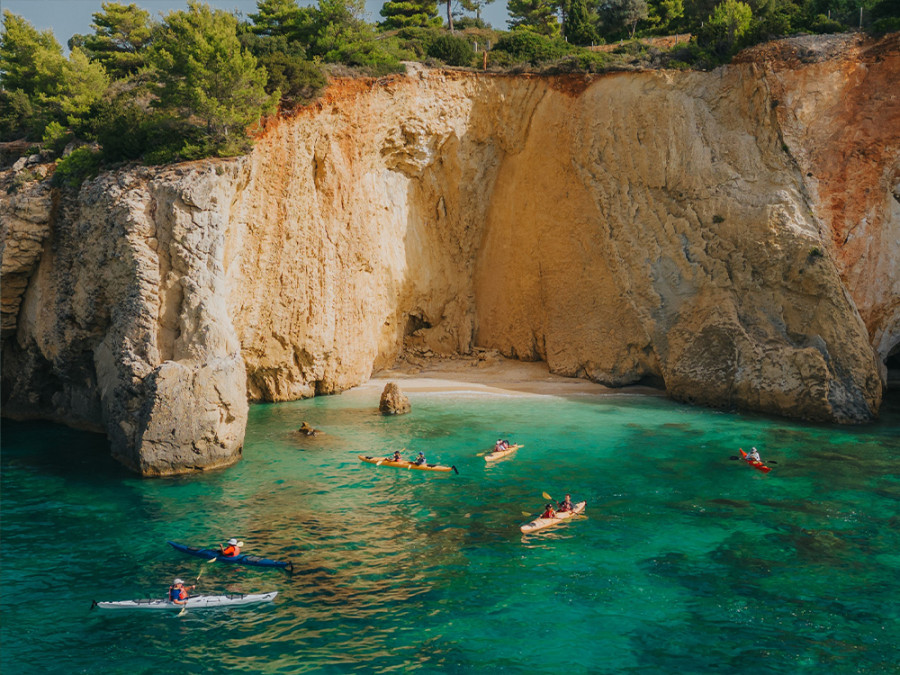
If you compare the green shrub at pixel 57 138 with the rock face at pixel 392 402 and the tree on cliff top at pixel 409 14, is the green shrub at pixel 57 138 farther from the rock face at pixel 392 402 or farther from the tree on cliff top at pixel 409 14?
the tree on cliff top at pixel 409 14

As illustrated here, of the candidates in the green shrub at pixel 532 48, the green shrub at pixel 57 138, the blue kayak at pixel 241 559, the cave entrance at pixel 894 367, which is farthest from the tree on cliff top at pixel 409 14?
the blue kayak at pixel 241 559

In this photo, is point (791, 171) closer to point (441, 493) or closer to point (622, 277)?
A: point (622, 277)

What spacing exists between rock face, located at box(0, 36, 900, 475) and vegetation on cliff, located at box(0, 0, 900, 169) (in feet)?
5.51

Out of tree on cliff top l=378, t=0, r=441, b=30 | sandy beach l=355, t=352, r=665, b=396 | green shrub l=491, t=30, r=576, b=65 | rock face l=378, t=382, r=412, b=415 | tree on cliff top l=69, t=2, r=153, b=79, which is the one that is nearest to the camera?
rock face l=378, t=382, r=412, b=415

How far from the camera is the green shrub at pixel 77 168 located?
30.0 meters

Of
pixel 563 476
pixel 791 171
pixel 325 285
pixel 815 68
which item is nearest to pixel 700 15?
pixel 815 68

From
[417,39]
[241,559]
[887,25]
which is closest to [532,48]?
[417,39]

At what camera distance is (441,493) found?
72.1 feet

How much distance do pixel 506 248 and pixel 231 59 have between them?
1858 centimetres

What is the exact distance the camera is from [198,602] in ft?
49.8

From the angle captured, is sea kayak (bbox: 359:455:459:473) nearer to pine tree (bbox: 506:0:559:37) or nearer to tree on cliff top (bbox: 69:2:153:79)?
tree on cliff top (bbox: 69:2:153:79)

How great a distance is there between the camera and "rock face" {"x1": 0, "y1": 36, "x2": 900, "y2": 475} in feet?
86.5

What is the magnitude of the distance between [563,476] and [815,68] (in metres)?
23.6

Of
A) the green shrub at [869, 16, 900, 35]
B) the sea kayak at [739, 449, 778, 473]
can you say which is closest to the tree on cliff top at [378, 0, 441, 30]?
the green shrub at [869, 16, 900, 35]
